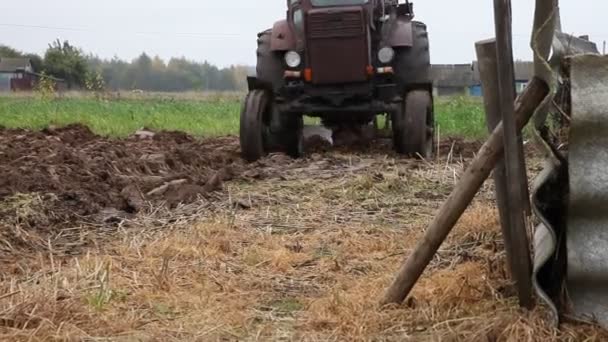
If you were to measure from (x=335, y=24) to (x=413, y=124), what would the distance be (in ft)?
4.41

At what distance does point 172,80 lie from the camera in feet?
209

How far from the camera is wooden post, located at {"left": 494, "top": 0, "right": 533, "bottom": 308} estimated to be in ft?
9.87

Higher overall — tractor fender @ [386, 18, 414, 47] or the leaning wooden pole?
tractor fender @ [386, 18, 414, 47]

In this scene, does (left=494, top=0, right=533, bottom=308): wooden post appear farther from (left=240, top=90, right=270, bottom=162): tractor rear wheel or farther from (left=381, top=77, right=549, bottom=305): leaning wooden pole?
(left=240, top=90, right=270, bottom=162): tractor rear wheel

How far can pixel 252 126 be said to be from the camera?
9.25 meters

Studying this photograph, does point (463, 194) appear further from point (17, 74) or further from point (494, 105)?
point (17, 74)

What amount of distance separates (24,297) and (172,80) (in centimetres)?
6121

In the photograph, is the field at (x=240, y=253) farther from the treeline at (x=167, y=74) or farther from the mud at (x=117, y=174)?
the treeline at (x=167, y=74)

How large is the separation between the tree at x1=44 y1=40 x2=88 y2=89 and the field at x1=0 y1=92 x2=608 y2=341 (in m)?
45.4

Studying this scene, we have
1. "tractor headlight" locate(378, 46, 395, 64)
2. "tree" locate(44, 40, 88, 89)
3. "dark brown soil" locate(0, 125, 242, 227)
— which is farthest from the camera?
"tree" locate(44, 40, 88, 89)

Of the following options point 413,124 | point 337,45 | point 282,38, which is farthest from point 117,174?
point 413,124

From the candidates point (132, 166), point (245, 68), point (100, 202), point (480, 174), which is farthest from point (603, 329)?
point (245, 68)

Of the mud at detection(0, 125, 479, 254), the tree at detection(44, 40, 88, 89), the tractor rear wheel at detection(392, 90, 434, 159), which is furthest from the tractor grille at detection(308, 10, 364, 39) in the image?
the tree at detection(44, 40, 88, 89)

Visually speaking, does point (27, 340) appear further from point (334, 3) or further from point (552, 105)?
point (334, 3)
